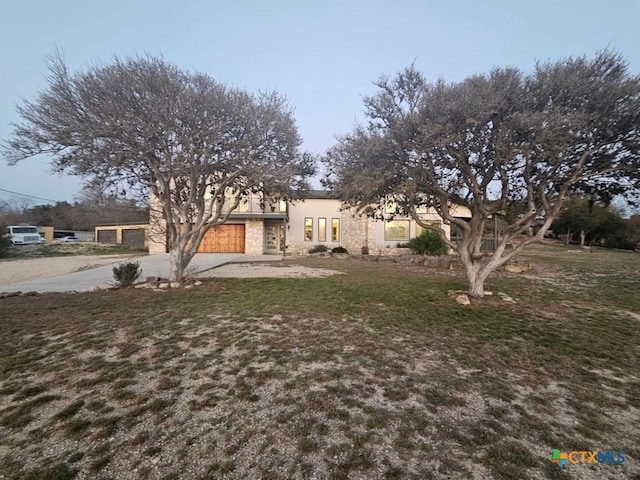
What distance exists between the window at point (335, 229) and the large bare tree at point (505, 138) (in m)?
14.2

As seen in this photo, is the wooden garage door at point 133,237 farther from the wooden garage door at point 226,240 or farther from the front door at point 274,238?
the front door at point 274,238

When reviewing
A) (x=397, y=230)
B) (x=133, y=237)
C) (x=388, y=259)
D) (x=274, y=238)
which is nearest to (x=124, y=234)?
(x=133, y=237)

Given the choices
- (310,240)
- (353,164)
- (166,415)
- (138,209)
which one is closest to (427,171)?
(353,164)

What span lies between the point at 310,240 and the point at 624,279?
53.1 ft

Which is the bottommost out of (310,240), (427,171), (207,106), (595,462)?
(595,462)

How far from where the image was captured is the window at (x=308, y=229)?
21797 millimetres

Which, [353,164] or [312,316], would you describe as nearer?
[312,316]

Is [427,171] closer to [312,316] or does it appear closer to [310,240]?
[312,316]

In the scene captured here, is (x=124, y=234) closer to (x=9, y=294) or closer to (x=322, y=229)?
(x=322, y=229)

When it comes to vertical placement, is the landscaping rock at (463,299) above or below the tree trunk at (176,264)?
below

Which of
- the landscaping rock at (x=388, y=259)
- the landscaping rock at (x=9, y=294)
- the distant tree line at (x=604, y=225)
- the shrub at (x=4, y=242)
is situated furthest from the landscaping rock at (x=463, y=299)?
the distant tree line at (x=604, y=225)

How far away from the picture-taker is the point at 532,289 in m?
8.80

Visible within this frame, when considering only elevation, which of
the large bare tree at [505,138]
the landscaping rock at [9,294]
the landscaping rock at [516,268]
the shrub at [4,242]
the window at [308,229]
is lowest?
the landscaping rock at [9,294]

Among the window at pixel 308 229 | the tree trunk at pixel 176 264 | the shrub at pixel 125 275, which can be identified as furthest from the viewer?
the window at pixel 308 229
